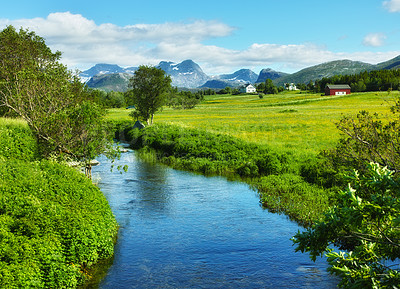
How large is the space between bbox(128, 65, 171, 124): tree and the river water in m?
41.6

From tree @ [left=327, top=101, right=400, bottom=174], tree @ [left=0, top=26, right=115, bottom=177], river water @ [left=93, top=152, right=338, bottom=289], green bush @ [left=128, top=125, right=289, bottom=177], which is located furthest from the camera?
green bush @ [left=128, top=125, right=289, bottom=177]

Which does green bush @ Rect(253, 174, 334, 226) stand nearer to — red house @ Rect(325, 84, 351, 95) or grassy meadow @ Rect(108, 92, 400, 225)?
grassy meadow @ Rect(108, 92, 400, 225)

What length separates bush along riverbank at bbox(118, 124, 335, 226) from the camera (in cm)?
2517

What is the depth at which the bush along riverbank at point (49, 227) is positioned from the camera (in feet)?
41.4

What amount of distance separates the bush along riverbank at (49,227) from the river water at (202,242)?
1.71 metres

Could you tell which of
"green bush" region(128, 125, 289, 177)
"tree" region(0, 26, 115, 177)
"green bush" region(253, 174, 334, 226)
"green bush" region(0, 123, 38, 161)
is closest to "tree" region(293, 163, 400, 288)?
"green bush" region(253, 174, 334, 226)

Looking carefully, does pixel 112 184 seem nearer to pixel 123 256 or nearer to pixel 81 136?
pixel 81 136

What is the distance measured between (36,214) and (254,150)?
29.2m

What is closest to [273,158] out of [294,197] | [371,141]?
[294,197]

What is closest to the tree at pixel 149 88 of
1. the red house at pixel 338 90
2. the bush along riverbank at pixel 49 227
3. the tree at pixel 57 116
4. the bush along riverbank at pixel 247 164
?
the bush along riverbank at pixel 247 164

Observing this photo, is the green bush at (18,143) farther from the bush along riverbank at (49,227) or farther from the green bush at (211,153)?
the green bush at (211,153)

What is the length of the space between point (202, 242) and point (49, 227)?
850cm

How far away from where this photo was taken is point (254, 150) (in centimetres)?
4053

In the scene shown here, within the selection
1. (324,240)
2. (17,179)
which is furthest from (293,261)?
(17,179)
